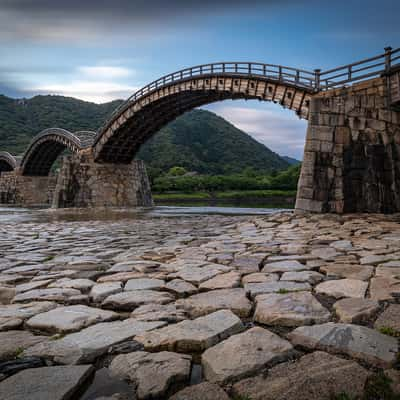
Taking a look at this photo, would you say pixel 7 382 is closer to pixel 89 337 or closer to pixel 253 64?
pixel 89 337

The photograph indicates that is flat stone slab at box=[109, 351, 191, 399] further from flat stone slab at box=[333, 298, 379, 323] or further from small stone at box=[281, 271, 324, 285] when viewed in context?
small stone at box=[281, 271, 324, 285]

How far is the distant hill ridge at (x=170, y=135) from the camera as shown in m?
77.3

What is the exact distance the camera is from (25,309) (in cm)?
231

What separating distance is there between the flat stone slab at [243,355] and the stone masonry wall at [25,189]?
48087 mm

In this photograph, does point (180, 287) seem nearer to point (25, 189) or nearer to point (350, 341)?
point (350, 341)

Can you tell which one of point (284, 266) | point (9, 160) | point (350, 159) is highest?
point (9, 160)

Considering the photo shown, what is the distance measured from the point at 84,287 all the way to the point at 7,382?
1.59 m

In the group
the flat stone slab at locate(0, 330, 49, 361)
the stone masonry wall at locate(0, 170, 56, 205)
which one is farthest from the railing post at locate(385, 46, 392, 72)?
the stone masonry wall at locate(0, 170, 56, 205)

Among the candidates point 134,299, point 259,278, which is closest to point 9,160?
point 134,299

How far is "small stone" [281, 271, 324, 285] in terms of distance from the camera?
286cm

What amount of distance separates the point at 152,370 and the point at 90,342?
47 centimetres

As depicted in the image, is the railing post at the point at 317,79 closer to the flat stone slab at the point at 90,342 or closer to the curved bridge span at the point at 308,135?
the curved bridge span at the point at 308,135

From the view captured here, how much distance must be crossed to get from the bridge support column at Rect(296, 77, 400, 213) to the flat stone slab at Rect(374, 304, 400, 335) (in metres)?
7.87

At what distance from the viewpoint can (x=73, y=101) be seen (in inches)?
4646
